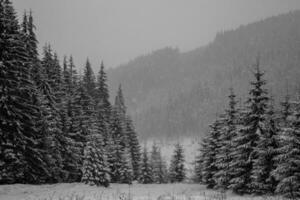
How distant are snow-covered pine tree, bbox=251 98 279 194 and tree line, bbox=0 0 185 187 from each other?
13667 millimetres

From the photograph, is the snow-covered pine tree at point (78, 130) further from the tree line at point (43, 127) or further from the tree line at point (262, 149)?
the tree line at point (262, 149)

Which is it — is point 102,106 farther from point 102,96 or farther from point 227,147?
point 227,147

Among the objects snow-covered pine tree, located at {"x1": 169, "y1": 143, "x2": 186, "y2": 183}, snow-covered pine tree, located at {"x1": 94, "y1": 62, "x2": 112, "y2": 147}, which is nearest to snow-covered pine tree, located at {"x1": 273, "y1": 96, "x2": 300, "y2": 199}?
snow-covered pine tree, located at {"x1": 94, "y1": 62, "x2": 112, "y2": 147}

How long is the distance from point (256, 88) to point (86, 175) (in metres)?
15.9

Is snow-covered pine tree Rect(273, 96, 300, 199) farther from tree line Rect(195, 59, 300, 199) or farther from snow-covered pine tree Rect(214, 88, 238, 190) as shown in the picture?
snow-covered pine tree Rect(214, 88, 238, 190)

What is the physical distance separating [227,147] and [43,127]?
15258 mm

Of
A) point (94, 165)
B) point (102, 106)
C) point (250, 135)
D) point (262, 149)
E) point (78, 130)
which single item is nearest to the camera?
point (262, 149)

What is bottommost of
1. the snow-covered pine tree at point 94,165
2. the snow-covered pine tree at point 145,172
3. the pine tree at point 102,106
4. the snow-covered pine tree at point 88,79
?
the snow-covered pine tree at point 145,172

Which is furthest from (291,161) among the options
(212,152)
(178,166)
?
(178,166)

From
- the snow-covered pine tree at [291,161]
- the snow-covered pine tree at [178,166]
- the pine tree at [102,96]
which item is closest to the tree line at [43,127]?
the pine tree at [102,96]

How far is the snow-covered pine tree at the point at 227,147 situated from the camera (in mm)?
20647

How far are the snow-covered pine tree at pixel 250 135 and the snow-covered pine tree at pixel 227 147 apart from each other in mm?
1165

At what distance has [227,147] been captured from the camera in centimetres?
2141

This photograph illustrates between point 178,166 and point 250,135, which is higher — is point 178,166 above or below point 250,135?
below
